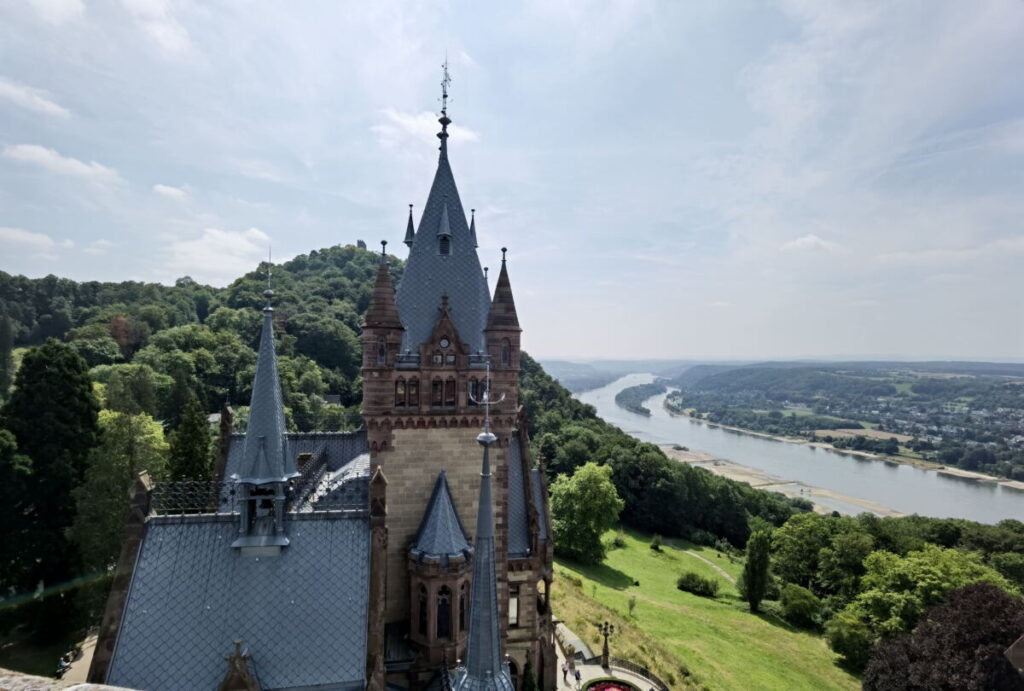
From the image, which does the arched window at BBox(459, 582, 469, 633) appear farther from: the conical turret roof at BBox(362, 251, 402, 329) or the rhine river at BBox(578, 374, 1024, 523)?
the rhine river at BBox(578, 374, 1024, 523)

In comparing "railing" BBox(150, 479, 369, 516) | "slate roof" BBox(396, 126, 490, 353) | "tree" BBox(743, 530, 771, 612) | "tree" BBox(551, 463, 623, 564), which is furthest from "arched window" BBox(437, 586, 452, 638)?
"tree" BBox(743, 530, 771, 612)

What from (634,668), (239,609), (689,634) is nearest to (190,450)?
(239,609)

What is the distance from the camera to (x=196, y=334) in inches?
3191

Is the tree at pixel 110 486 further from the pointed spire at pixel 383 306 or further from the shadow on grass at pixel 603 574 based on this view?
the shadow on grass at pixel 603 574

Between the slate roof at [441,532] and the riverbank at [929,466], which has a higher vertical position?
the slate roof at [441,532]

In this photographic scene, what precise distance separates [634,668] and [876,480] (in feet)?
427

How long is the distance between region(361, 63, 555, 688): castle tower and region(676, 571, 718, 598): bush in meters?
39.3

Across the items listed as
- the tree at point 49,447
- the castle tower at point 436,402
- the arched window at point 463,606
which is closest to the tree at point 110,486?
the tree at point 49,447

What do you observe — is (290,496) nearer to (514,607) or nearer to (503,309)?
(503,309)

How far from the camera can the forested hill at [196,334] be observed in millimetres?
66438

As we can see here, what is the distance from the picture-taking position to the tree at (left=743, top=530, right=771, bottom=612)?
4678cm

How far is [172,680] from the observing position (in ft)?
41.3

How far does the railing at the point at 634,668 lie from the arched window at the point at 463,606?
1625 centimetres

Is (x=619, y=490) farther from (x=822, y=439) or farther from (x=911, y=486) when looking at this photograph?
(x=822, y=439)
